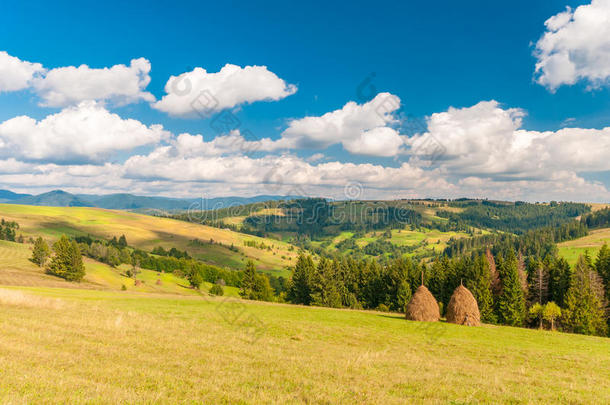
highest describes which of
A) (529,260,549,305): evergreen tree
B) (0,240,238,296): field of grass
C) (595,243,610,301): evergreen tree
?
(595,243,610,301): evergreen tree

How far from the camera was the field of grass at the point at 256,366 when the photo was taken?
9477mm

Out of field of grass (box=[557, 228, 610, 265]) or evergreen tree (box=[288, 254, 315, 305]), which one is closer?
evergreen tree (box=[288, 254, 315, 305])

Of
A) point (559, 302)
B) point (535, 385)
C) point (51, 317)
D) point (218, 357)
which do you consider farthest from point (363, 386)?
point (559, 302)

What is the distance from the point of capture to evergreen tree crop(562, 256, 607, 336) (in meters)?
49.7

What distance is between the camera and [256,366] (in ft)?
44.0

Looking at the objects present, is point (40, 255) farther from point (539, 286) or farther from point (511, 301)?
point (539, 286)

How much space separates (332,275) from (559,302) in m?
44.2

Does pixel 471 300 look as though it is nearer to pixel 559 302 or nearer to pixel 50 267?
pixel 559 302

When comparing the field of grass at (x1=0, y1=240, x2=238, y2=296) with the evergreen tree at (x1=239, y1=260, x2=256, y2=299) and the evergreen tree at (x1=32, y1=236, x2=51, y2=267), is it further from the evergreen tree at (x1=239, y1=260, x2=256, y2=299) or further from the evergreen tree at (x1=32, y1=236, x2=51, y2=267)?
the evergreen tree at (x1=239, y1=260, x2=256, y2=299)

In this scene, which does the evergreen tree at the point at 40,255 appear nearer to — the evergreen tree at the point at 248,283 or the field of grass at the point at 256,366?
the evergreen tree at the point at 248,283

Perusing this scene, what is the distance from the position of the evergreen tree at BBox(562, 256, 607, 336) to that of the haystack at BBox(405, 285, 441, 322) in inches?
1143

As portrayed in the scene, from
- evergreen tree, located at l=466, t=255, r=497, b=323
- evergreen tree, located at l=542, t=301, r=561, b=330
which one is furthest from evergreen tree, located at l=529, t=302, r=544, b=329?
evergreen tree, located at l=466, t=255, r=497, b=323

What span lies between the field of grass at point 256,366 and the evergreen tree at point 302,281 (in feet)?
167

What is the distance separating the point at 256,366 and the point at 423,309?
30.4 metres
